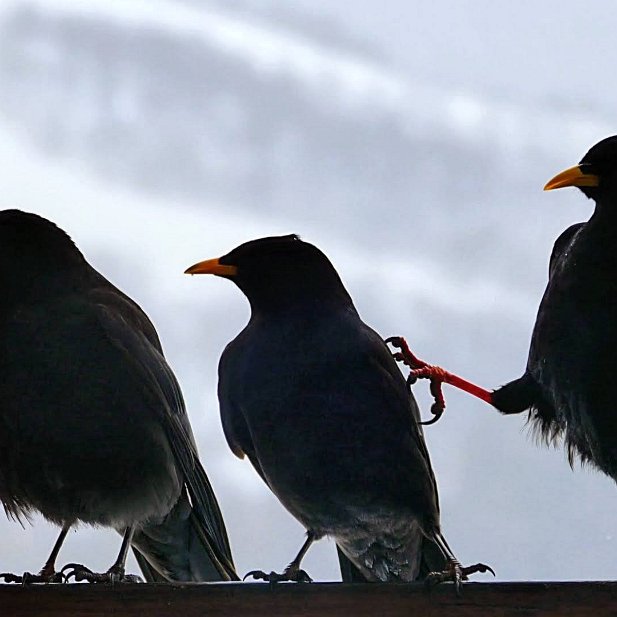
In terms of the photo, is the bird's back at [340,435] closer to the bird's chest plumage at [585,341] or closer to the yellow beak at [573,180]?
the bird's chest plumage at [585,341]

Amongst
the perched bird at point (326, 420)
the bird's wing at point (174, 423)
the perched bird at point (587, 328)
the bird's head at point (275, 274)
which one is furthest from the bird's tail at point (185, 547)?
the perched bird at point (587, 328)

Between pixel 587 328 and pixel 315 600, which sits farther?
pixel 587 328

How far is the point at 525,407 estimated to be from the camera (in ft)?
8.04

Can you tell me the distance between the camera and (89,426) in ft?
7.34

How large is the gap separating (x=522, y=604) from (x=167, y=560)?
0.92 metres

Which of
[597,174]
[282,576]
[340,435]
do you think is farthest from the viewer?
[597,174]

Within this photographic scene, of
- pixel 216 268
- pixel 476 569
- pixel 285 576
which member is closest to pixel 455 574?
pixel 476 569

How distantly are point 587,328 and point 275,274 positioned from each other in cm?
60

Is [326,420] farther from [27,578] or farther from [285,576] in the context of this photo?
[27,578]

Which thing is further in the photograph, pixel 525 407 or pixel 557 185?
pixel 525 407

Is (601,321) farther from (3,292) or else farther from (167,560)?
(3,292)

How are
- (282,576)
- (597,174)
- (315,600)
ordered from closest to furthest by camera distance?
(315,600) < (282,576) < (597,174)

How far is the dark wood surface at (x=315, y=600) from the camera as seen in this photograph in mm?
1715

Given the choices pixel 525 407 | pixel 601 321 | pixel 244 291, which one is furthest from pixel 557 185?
pixel 244 291
